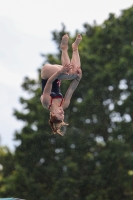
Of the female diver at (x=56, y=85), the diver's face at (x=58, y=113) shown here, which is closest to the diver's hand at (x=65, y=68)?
the female diver at (x=56, y=85)

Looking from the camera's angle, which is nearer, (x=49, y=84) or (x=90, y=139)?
(x=49, y=84)

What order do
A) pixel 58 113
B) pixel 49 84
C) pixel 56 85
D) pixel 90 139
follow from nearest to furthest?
pixel 49 84
pixel 58 113
pixel 56 85
pixel 90 139

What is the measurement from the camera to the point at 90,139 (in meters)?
23.2

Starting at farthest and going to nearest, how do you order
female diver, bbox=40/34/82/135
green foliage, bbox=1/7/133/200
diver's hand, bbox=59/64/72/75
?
green foliage, bbox=1/7/133/200, female diver, bbox=40/34/82/135, diver's hand, bbox=59/64/72/75

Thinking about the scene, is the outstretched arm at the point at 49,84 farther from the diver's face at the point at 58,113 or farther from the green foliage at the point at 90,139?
the green foliage at the point at 90,139

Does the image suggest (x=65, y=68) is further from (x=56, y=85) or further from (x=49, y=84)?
(x=56, y=85)

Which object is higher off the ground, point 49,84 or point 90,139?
point 90,139

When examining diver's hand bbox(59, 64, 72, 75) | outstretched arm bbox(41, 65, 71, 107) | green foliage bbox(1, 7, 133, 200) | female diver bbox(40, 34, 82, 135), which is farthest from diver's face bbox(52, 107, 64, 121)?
green foliage bbox(1, 7, 133, 200)

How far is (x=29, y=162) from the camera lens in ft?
79.0

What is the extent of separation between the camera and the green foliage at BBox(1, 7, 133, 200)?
22.3 m

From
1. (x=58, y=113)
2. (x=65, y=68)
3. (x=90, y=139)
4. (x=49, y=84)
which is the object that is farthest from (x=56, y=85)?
(x=90, y=139)

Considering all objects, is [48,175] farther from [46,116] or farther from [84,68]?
[84,68]

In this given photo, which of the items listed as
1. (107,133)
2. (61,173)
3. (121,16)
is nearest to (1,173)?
(61,173)

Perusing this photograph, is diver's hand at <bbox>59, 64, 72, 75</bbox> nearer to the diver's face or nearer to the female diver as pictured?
the female diver
